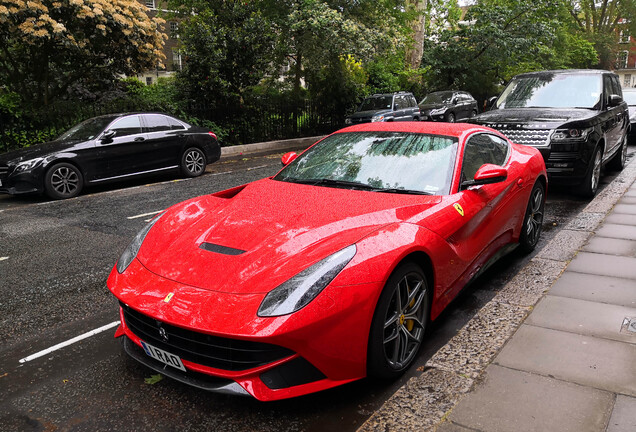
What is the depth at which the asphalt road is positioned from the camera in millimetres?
2788

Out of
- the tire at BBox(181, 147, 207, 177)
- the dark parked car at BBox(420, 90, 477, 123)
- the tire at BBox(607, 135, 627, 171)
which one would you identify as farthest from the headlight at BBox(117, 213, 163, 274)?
the dark parked car at BBox(420, 90, 477, 123)

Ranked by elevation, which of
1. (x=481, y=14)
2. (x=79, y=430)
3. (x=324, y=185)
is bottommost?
(x=79, y=430)

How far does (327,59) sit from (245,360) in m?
17.8

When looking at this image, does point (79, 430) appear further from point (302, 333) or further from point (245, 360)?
point (302, 333)

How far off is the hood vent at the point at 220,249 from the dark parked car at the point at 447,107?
20276 mm

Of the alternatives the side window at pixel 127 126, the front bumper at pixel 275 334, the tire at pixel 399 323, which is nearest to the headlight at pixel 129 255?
the front bumper at pixel 275 334

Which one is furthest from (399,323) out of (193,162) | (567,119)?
(193,162)

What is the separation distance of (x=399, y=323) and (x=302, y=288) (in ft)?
2.54

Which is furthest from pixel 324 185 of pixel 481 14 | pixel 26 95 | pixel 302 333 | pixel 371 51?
pixel 481 14

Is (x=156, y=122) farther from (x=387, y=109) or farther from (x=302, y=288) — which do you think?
(x=387, y=109)

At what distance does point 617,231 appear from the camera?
20.5 ft

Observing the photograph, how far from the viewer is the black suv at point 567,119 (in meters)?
7.92

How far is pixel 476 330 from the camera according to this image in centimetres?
358

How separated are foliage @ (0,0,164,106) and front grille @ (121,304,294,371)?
11639 millimetres
